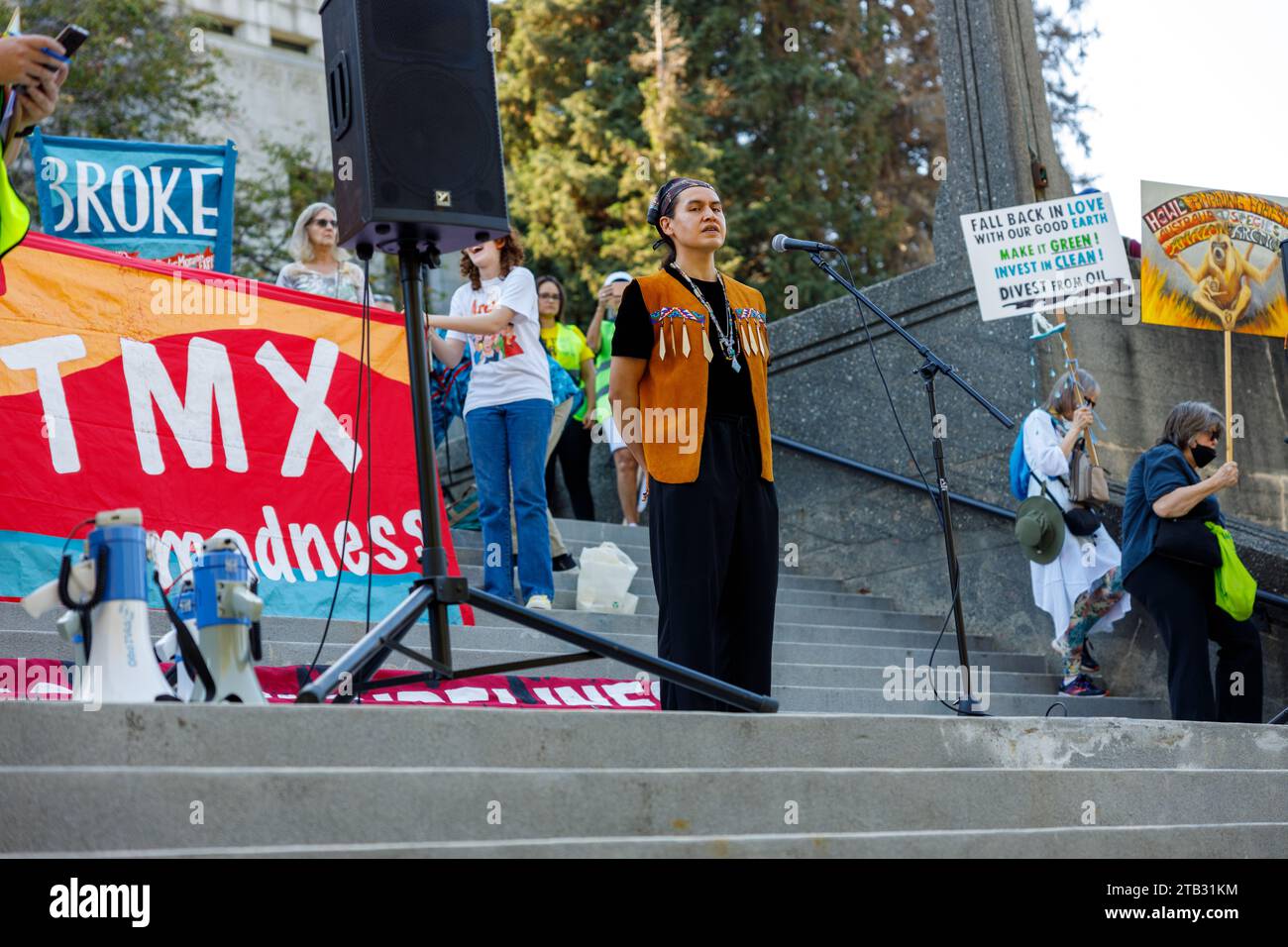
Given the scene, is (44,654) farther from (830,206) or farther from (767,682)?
(830,206)

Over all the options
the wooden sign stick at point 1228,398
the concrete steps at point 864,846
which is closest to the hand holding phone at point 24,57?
the concrete steps at point 864,846

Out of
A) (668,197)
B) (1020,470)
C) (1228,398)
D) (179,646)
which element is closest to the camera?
(179,646)

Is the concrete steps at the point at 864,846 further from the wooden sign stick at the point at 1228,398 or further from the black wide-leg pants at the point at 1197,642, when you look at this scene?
the wooden sign stick at the point at 1228,398

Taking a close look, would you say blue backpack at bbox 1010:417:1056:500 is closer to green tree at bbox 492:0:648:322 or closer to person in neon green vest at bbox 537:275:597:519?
person in neon green vest at bbox 537:275:597:519

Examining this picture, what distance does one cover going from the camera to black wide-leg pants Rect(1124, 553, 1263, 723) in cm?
720

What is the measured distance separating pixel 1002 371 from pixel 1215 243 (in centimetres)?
182

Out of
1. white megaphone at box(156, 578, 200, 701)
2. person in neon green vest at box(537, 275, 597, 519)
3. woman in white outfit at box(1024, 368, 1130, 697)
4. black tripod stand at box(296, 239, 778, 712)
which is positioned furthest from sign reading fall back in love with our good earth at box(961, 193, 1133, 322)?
white megaphone at box(156, 578, 200, 701)

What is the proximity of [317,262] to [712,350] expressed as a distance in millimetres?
4070

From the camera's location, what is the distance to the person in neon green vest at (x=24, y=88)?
379cm

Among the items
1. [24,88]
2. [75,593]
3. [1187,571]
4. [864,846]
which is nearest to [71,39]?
[24,88]

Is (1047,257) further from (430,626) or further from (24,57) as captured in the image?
(24,57)

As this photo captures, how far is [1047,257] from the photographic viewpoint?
10.5m

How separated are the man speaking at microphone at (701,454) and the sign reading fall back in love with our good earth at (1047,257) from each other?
215 inches

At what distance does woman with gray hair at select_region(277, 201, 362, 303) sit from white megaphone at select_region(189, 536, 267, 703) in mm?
4107
